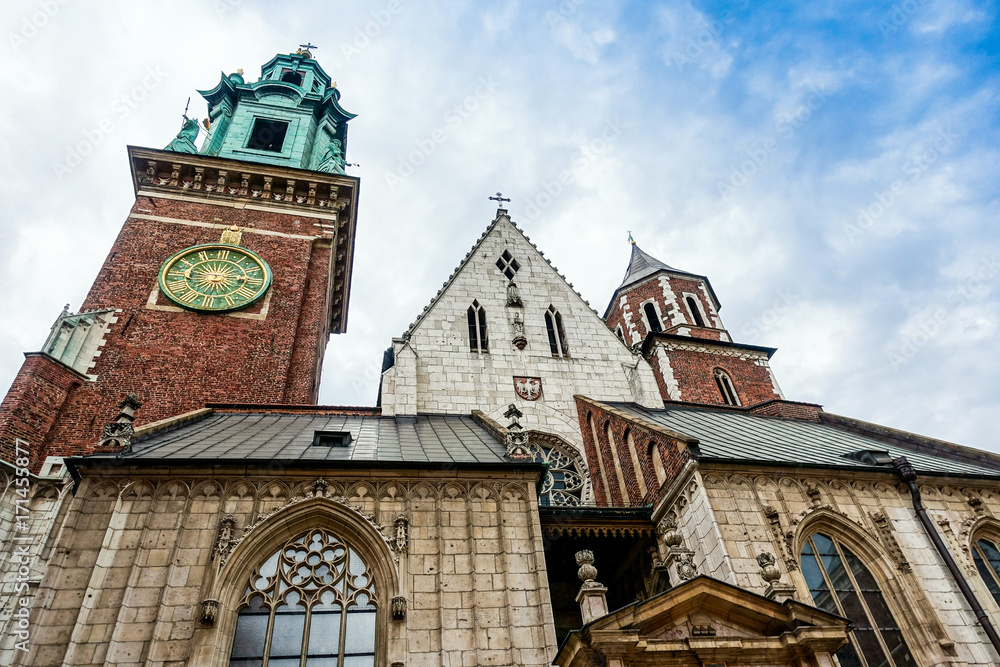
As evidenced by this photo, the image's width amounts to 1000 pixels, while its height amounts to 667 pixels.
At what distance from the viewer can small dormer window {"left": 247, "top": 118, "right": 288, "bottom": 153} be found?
30.3 meters

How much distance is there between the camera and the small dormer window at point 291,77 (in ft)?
116

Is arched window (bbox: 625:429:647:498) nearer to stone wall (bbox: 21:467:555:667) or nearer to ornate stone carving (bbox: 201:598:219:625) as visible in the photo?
stone wall (bbox: 21:467:555:667)

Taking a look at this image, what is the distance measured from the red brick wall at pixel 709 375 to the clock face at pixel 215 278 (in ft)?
50.2

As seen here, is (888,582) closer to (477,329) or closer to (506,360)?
(506,360)

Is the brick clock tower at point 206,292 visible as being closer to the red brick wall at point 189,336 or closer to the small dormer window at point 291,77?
the red brick wall at point 189,336

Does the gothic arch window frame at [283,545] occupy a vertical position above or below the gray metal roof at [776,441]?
below

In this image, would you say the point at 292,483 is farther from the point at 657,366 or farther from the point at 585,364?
the point at 657,366

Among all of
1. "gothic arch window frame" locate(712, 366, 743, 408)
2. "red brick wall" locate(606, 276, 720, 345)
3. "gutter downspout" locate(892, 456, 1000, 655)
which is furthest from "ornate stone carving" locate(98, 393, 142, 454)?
"red brick wall" locate(606, 276, 720, 345)

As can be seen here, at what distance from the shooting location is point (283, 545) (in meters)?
10.8

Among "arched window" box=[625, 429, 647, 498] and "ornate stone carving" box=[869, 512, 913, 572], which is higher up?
"arched window" box=[625, 429, 647, 498]

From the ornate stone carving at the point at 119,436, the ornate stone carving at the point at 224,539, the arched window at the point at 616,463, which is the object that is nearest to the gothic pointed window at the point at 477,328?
the arched window at the point at 616,463

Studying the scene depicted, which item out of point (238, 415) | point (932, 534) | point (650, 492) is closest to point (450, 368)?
point (238, 415)

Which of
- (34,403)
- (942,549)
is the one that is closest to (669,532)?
(942,549)

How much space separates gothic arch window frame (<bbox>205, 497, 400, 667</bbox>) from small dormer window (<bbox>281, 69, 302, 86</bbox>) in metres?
30.2
